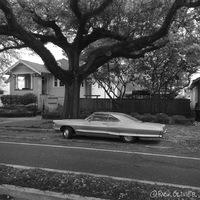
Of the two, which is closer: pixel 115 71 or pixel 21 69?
pixel 115 71

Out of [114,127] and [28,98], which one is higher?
[28,98]

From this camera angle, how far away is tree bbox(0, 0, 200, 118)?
532 inches

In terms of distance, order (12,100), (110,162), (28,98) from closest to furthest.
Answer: (110,162), (28,98), (12,100)

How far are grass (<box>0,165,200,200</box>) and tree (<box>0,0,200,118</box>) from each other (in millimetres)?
9919

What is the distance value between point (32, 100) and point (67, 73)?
12983 mm

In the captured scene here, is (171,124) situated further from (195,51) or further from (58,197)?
(58,197)

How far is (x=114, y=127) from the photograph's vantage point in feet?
34.3

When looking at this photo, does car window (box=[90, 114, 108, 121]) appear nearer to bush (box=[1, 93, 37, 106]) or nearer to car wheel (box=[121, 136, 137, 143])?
car wheel (box=[121, 136, 137, 143])

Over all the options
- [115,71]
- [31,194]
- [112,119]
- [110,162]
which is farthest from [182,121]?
[31,194]

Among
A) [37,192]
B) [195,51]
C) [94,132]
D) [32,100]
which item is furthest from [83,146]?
[32,100]

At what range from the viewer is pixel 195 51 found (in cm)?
1652

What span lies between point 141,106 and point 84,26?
10.1 metres

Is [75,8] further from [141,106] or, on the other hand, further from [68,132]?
[141,106]

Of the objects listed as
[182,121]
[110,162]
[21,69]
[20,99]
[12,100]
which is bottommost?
[110,162]
